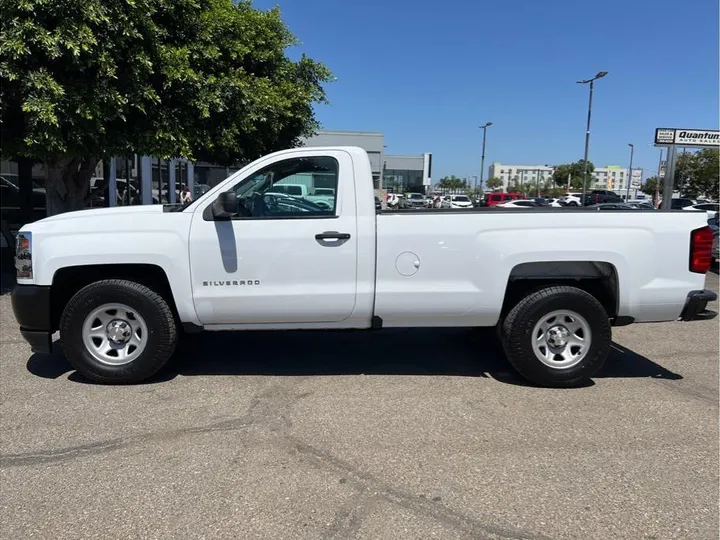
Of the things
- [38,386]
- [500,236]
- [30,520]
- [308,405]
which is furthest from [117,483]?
[500,236]

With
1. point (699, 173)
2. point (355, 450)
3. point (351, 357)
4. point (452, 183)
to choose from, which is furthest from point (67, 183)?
point (452, 183)

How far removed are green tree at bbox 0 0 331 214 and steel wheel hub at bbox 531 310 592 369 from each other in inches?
243

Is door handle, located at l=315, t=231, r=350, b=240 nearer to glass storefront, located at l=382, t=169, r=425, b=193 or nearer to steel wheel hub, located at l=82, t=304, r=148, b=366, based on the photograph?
steel wheel hub, located at l=82, t=304, r=148, b=366

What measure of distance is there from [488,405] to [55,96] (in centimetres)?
633

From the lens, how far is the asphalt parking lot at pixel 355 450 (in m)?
2.92

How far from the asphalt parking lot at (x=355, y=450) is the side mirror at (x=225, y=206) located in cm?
147

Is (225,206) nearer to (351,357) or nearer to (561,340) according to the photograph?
(351,357)

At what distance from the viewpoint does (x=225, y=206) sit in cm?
438

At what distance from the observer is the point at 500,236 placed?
15.3 feet

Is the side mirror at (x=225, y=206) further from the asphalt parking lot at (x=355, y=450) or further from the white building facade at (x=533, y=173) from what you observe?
the white building facade at (x=533, y=173)

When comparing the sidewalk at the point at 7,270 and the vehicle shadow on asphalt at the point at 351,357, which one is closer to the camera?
the vehicle shadow on asphalt at the point at 351,357

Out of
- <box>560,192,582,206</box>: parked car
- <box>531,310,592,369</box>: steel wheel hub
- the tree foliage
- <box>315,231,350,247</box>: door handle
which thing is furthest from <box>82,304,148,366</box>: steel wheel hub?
the tree foliage

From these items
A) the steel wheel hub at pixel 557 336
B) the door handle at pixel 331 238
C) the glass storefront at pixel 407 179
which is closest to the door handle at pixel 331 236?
the door handle at pixel 331 238

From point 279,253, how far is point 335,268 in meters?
0.48
